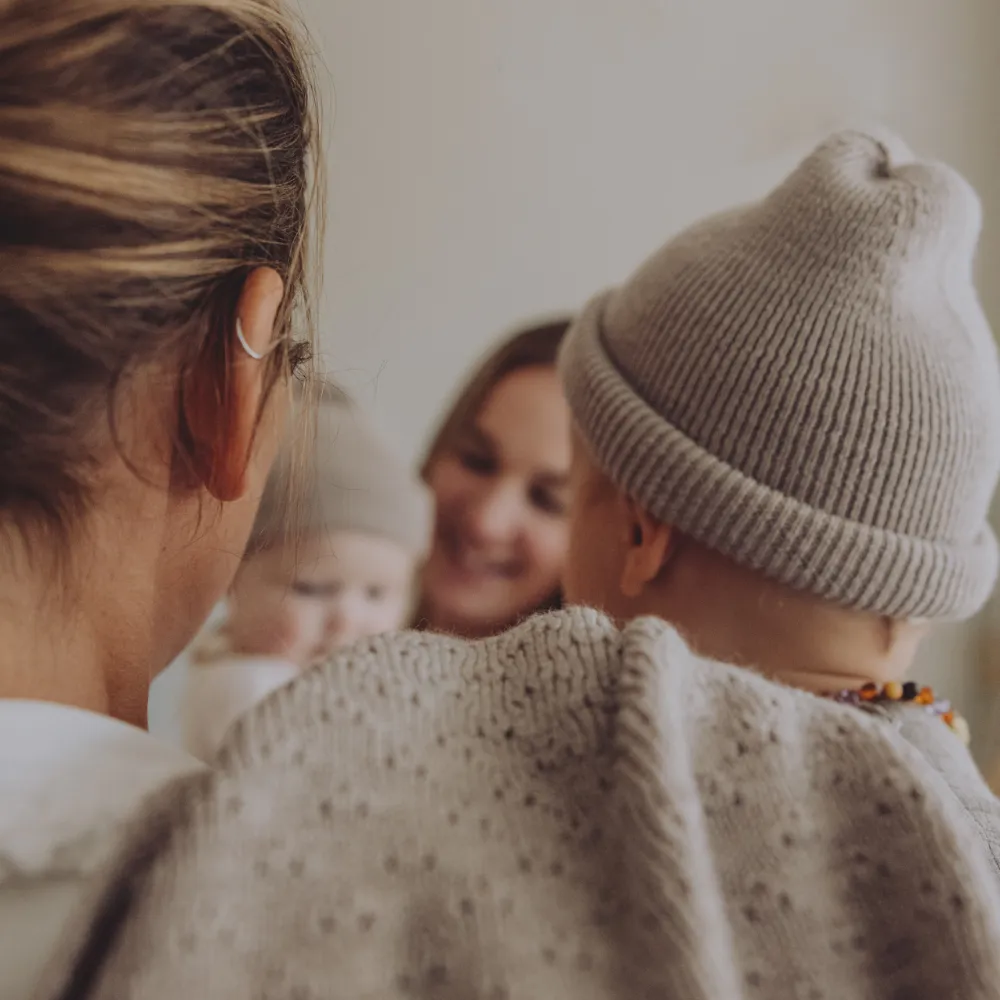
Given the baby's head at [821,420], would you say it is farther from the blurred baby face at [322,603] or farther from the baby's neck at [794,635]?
the blurred baby face at [322,603]

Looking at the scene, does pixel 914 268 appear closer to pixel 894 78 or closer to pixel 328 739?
pixel 328 739

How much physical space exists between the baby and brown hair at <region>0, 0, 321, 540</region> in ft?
2.04

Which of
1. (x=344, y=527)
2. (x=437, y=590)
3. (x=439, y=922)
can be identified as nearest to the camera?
(x=439, y=922)

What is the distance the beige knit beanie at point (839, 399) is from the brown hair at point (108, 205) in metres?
0.33

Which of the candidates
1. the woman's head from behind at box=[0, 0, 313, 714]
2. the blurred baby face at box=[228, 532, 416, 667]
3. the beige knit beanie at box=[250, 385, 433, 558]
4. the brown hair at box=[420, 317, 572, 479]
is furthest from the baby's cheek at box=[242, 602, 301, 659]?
the woman's head from behind at box=[0, 0, 313, 714]

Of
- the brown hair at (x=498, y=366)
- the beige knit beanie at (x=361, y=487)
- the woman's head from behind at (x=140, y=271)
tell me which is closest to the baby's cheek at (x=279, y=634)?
the beige knit beanie at (x=361, y=487)

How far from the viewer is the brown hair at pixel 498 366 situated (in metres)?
1.34

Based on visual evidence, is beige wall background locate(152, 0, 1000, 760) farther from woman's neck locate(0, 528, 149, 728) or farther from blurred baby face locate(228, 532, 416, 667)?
woman's neck locate(0, 528, 149, 728)

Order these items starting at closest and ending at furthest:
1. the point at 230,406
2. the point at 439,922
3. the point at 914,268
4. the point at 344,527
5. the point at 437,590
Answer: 1. the point at 439,922
2. the point at 230,406
3. the point at 914,268
4. the point at 344,527
5. the point at 437,590

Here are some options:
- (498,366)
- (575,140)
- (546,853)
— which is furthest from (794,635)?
(575,140)

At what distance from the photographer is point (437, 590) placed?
1355 millimetres

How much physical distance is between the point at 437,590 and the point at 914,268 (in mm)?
821

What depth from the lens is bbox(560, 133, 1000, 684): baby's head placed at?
64 centimetres

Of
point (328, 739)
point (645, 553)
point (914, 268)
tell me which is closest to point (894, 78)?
point (914, 268)
